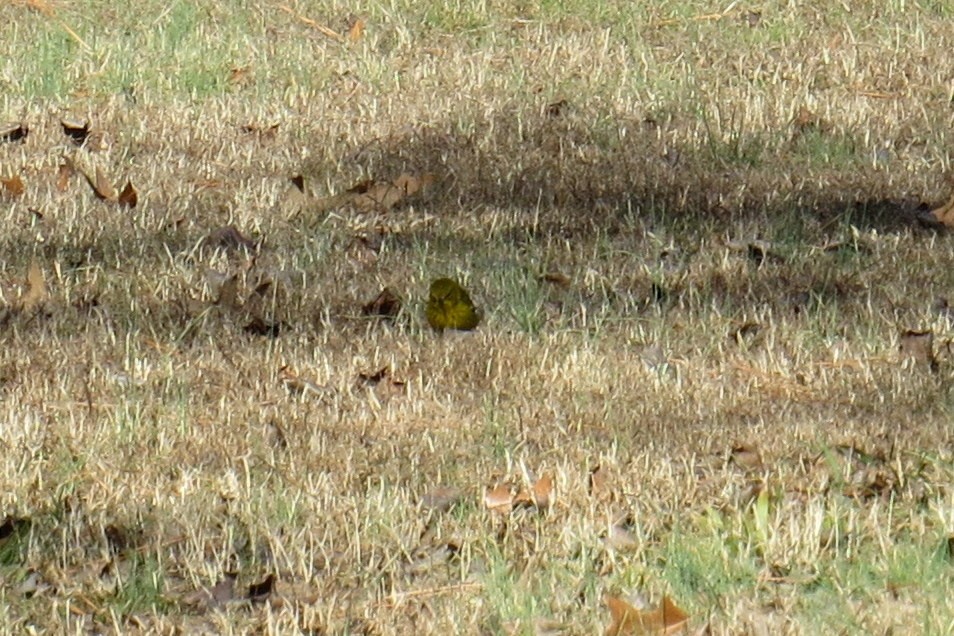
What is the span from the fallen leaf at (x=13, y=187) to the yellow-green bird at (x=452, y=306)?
2365 mm

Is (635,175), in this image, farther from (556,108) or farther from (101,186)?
(101,186)

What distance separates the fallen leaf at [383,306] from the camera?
5.81 metres

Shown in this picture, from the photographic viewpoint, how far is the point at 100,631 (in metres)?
3.72

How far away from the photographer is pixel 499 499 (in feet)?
14.2

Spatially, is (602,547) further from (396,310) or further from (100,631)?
(396,310)

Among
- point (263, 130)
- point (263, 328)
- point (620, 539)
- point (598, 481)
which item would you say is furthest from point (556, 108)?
point (620, 539)

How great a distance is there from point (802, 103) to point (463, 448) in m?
4.24

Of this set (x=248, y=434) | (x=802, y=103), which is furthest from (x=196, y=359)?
(x=802, y=103)

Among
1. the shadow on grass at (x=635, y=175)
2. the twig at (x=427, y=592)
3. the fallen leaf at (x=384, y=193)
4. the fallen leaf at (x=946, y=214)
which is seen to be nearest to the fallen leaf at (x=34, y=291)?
the fallen leaf at (x=384, y=193)

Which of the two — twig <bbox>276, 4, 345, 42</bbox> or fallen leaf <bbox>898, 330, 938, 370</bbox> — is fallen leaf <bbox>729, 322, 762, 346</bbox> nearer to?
fallen leaf <bbox>898, 330, 938, 370</bbox>

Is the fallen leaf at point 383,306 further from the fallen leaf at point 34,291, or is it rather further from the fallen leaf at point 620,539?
the fallen leaf at point 620,539

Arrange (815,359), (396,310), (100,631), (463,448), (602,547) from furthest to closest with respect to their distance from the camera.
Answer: (396,310) < (815,359) < (463,448) < (602,547) < (100,631)

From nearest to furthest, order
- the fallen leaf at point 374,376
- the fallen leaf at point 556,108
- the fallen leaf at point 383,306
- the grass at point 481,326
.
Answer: the grass at point 481,326 < the fallen leaf at point 374,376 < the fallen leaf at point 383,306 < the fallen leaf at point 556,108

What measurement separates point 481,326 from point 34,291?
1.48 metres
